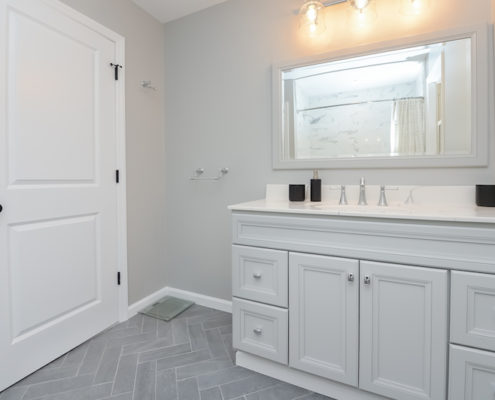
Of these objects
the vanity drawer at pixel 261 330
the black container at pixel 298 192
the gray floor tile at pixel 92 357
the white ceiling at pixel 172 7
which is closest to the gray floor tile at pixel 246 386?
the vanity drawer at pixel 261 330

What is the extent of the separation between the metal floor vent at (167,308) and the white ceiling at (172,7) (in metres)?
2.39

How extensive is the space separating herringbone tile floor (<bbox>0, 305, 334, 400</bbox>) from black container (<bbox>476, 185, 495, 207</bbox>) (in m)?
1.27

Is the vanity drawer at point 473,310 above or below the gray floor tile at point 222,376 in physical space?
above

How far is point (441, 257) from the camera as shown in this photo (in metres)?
1.14

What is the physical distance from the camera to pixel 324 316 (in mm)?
1358

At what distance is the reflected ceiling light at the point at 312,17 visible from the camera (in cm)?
178

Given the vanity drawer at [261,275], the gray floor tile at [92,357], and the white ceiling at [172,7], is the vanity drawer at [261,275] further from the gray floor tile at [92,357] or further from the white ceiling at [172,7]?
the white ceiling at [172,7]

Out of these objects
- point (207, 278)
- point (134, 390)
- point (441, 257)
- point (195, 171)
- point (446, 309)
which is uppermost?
point (195, 171)

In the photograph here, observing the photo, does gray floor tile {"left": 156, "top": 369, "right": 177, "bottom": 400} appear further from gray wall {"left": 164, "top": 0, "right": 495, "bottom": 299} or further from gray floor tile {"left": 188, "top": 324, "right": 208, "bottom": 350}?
gray wall {"left": 164, "top": 0, "right": 495, "bottom": 299}

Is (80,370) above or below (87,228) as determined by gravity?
below

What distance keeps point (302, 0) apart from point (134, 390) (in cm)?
250

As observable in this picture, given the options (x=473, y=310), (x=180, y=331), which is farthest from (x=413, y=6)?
(x=180, y=331)

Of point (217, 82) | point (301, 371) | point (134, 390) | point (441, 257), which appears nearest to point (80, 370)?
point (134, 390)

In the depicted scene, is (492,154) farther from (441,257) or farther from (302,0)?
(302,0)
